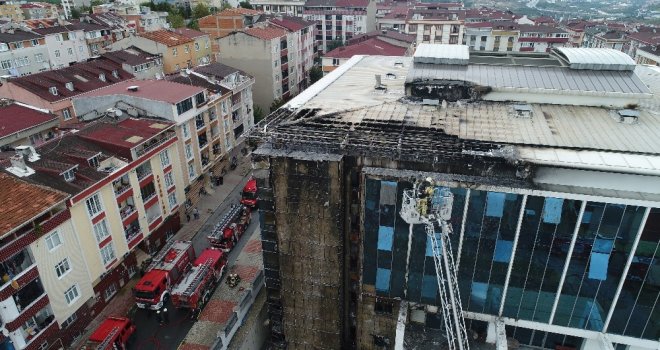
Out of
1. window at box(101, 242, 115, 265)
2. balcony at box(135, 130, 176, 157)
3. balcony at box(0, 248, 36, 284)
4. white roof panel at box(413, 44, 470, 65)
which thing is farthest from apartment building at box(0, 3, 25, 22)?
white roof panel at box(413, 44, 470, 65)

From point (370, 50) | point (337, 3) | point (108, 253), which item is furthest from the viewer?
point (337, 3)

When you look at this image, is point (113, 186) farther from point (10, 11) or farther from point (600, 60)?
point (10, 11)

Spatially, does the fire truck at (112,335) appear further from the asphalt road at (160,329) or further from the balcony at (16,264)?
the balcony at (16,264)

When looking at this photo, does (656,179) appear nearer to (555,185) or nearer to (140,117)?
(555,185)

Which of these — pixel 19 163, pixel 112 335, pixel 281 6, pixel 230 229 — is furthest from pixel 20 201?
pixel 281 6

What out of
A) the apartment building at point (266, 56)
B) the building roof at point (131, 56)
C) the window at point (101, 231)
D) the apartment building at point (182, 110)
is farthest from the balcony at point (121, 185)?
the apartment building at point (266, 56)

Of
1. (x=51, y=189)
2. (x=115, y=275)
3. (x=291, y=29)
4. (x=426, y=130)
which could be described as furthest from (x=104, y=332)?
(x=291, y=29)
